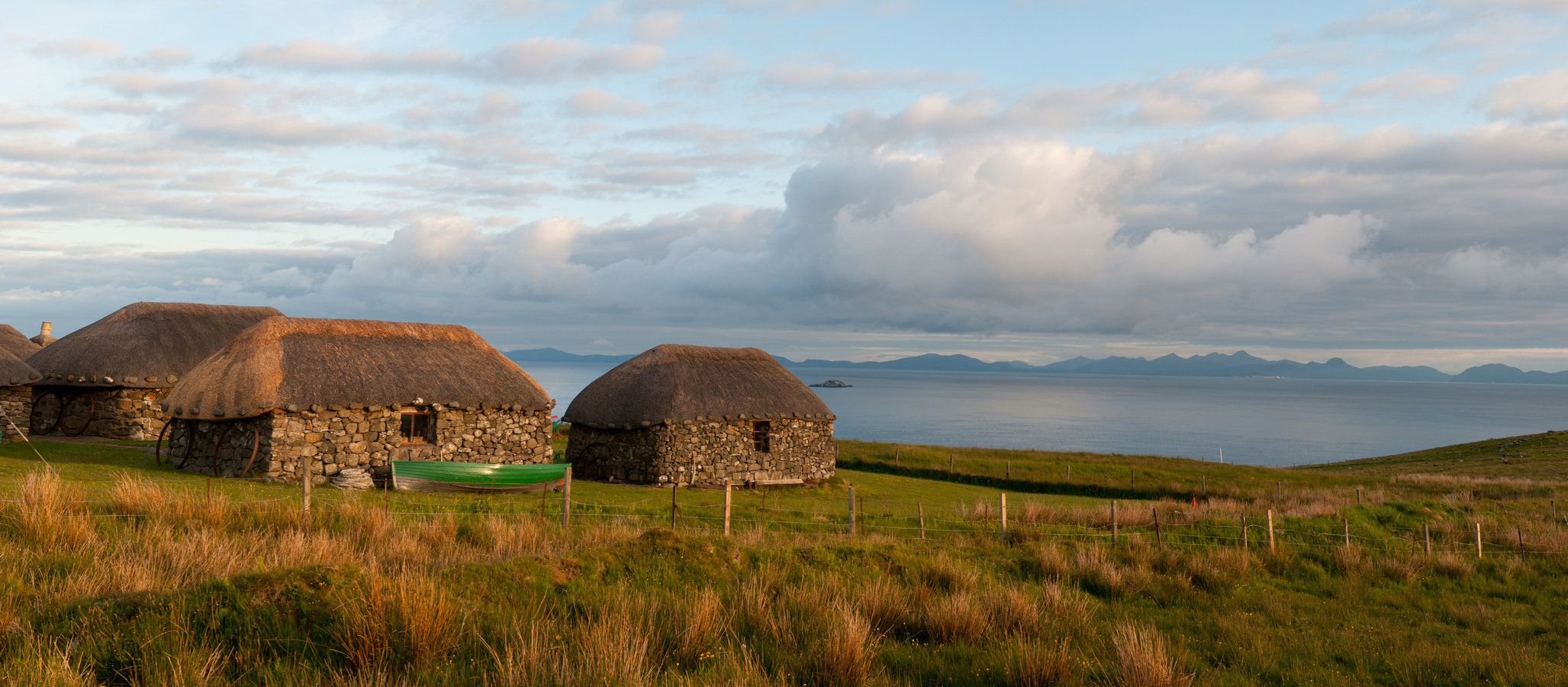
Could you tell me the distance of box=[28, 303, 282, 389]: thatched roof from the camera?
25.1 meters

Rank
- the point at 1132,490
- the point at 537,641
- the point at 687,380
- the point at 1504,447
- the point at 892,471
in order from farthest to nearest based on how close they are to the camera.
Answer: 1. the point at 1504,447
2. the point at 892,471
3. the point at 1132,490
4. the point at 687,380
5. the point at 537,641

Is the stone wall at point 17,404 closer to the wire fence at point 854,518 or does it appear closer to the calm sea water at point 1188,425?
the wire fence at point 854,518

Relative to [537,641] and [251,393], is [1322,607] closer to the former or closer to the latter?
[537,641]

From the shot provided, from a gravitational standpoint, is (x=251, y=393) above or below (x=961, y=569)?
above

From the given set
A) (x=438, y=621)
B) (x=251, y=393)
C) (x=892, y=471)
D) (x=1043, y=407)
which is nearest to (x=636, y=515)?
(x=438, y=621)

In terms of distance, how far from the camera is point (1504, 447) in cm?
4791

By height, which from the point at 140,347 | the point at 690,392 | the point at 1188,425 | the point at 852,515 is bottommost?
the point at 1188,425

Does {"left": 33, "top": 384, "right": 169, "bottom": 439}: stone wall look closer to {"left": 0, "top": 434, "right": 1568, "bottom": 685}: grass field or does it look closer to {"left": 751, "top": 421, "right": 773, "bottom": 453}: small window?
{"left": 0, "top": 434, "right": 1568, "bottom": 685}: grass field

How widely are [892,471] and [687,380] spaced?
11889 millimetres

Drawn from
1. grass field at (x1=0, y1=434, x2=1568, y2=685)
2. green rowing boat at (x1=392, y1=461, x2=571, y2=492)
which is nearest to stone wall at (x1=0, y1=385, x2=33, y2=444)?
grass field at (x1=0, y1=434, x2=1568, y2=685)

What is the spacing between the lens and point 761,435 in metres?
27.2

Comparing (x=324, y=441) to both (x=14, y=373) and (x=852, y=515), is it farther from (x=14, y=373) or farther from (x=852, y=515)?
(x=14, y=373)

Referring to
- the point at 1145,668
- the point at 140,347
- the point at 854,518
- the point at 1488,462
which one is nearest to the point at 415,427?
the point at 140,347

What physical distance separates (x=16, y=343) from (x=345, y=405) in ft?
73.0
